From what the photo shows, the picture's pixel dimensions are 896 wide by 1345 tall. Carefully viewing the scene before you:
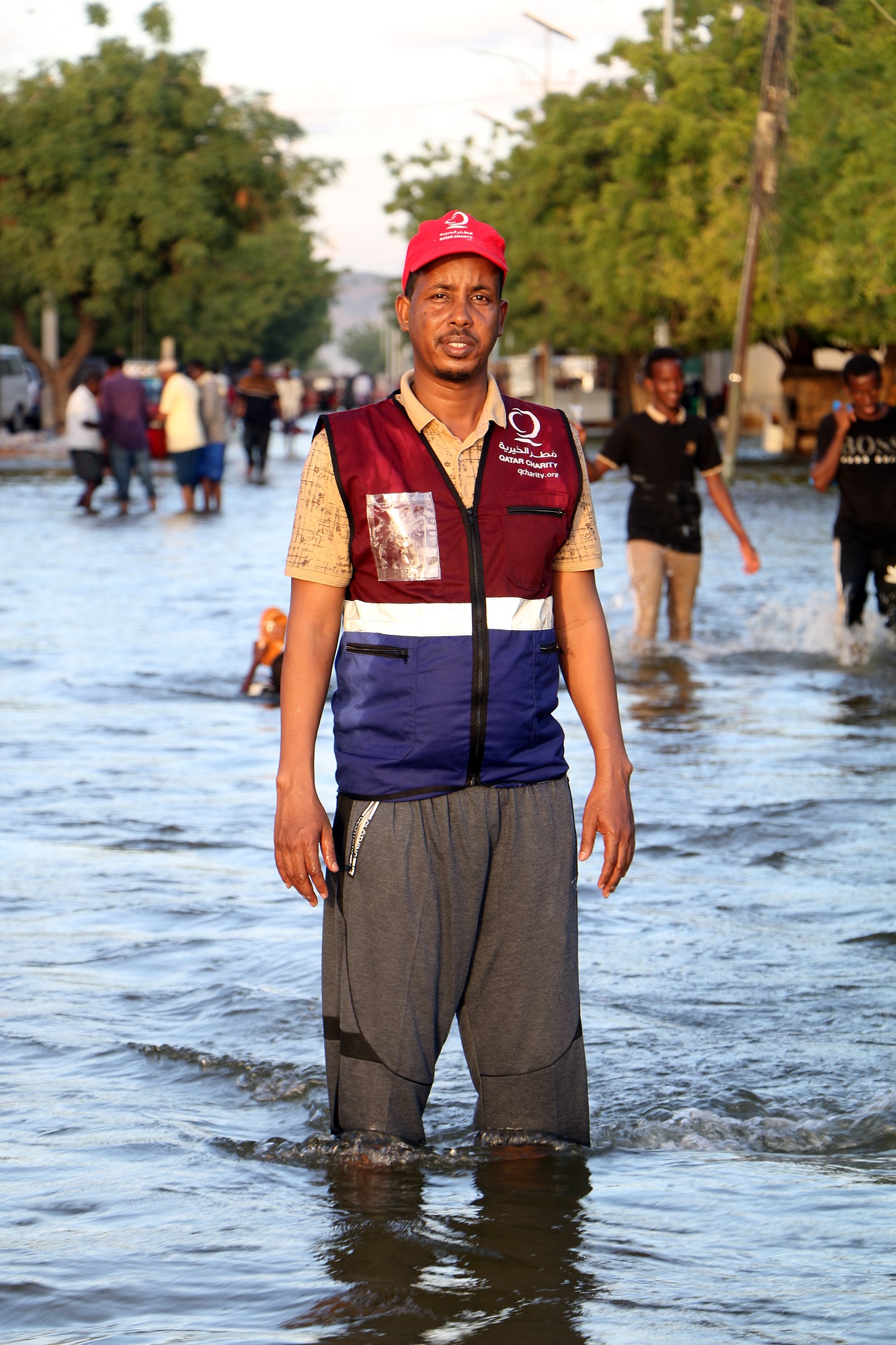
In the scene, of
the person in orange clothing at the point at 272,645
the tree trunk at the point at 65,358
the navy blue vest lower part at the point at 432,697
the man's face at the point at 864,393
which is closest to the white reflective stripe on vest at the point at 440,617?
the navy blue vest lower part at the point at 432,697

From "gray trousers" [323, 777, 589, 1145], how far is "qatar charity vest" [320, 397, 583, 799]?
7 cm

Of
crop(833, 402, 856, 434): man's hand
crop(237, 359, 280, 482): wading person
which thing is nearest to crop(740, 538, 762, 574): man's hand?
crop(833, 402, 856, 434): man's hand

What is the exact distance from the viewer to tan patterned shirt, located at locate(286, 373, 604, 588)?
11.8 feet

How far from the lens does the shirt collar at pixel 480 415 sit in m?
3.66

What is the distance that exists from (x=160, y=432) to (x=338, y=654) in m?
29.8

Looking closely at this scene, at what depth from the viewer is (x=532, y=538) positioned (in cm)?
363

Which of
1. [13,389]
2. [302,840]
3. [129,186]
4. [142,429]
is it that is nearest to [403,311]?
[302,840]

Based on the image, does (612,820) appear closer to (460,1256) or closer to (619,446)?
(460,1256)

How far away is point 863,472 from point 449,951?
7269 mm

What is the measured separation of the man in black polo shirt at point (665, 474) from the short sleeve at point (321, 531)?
6861 mm

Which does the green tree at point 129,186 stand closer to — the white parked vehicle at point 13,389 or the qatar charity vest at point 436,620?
the white parked vehicle at point 13,389

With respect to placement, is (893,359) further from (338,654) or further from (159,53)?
(338,654)

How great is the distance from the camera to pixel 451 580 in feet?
11.6

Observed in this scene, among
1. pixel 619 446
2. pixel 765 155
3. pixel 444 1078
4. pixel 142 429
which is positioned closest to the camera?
pixel 444 1078
